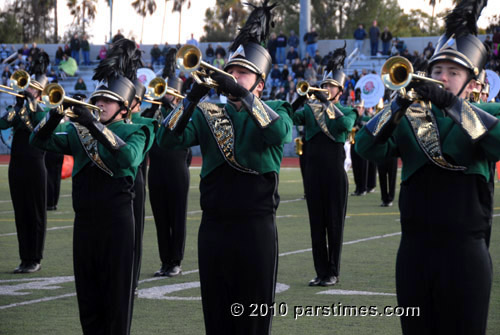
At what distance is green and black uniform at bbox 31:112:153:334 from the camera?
201 inches

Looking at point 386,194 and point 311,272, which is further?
point 386,194

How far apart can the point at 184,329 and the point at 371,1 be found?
185ft

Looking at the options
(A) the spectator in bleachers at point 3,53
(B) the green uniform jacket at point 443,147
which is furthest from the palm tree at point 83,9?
(B) the green uniform jacket at point 443,147

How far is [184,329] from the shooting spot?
6.15m

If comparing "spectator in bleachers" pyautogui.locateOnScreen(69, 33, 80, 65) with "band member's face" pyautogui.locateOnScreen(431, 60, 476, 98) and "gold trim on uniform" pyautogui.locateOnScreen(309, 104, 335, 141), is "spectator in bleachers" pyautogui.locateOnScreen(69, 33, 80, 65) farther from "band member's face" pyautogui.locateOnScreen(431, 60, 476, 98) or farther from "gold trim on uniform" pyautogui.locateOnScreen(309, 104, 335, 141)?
"band member's face" pyautogui.locateOnScreen(431, 60, 476, 98)

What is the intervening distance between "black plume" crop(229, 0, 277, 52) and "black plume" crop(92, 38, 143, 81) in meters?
1.06

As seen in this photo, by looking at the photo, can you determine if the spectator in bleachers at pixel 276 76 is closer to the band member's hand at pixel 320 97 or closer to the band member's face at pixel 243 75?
the band member's hand at pixel 320 97

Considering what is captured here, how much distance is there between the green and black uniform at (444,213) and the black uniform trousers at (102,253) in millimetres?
1741

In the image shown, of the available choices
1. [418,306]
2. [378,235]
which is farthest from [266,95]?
[418,306]

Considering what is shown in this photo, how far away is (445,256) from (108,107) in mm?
2498

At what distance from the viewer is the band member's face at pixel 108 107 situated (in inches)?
218

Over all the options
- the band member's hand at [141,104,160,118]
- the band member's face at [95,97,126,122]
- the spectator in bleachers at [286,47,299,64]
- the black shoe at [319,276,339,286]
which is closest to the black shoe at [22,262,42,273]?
the band member's hand at [141,104,160,118]

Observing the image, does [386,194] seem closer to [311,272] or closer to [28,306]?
[311,272]

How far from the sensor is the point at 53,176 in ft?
50.0
